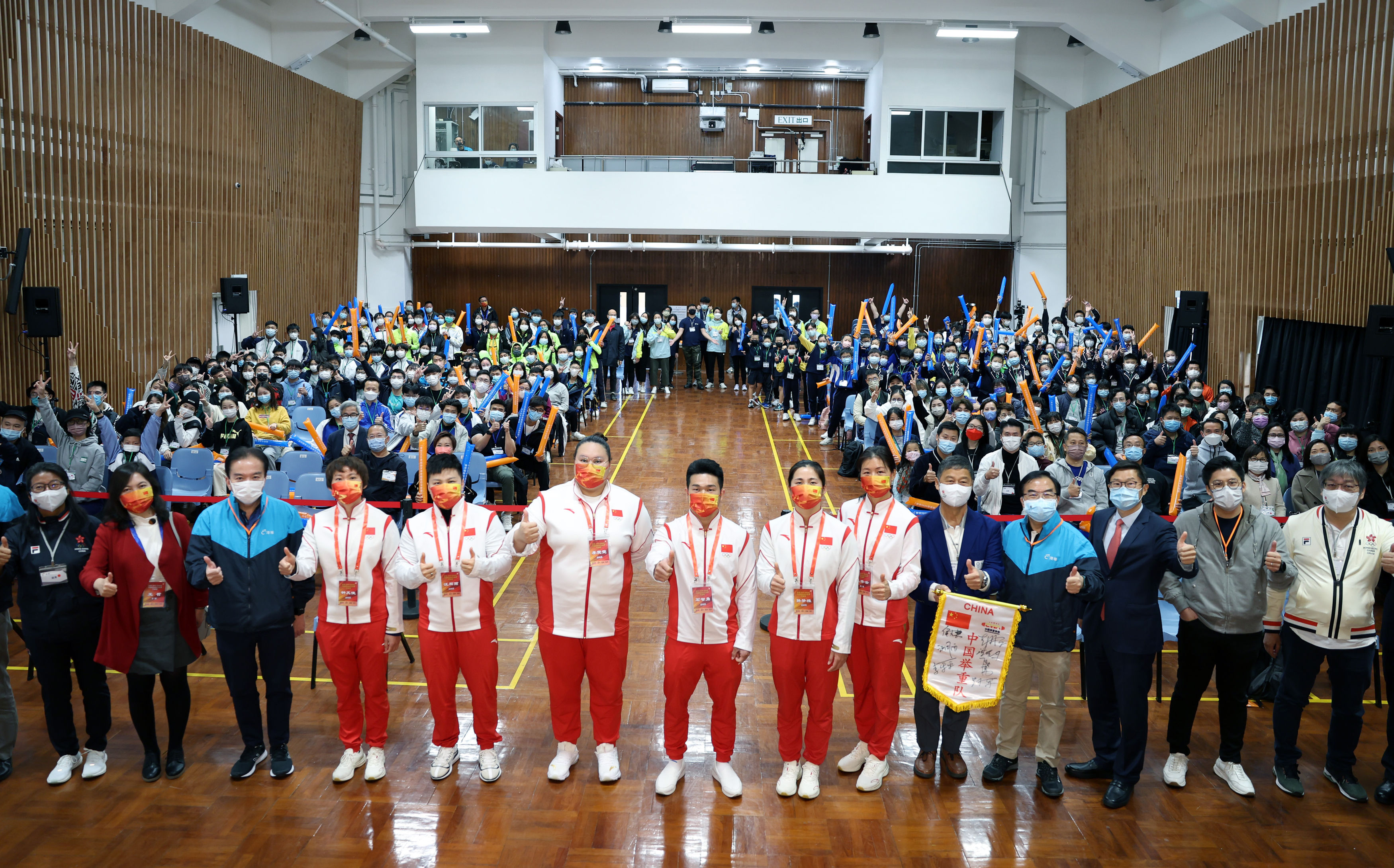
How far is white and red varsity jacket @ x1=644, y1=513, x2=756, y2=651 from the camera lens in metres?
4.57

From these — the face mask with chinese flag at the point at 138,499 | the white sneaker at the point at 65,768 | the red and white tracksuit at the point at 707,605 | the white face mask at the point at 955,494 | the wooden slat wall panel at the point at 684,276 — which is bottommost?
the white sneaker at the point at 65,768

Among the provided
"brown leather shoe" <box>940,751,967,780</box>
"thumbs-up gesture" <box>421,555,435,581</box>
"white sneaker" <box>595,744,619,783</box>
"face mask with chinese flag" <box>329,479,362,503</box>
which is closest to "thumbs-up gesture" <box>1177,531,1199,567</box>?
"brown leather shoe" <box>940,751,967,780</box>

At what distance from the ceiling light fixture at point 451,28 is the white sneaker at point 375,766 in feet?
53.1

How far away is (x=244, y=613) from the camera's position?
181 inches

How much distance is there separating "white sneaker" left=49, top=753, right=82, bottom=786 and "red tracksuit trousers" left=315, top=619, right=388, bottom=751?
1.40 metres

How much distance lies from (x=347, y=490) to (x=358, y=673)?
0.95 m

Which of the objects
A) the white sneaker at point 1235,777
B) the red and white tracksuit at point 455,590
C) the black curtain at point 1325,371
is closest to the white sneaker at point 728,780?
the red and white tracksuit at point 455,590

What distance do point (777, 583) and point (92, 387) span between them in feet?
28.0

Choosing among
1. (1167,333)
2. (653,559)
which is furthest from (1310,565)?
(1167,333)

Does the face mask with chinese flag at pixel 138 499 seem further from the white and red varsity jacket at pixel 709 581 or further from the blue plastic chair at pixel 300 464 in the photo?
the blue plastic chair at pixel 300 464

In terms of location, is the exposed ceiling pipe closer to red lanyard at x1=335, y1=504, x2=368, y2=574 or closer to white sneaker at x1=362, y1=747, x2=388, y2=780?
red lanyard at x1=335, y1=504, x2=368, y2=574

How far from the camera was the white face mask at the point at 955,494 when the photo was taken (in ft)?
15.6

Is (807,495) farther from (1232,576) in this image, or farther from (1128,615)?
Answer: (1232,576)

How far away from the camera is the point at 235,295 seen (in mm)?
15914
